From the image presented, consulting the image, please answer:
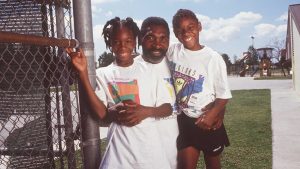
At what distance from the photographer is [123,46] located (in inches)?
91.7

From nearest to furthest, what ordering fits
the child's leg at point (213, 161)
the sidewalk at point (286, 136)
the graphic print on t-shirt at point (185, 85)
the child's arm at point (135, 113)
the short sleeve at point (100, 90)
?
the child's arm at point (135, 113) → the short sleeve at point (100, 90) → the graphic print on t-shirt at point (185, 85) → the child's leg at point (213, 161) → the sidewalk at point (286, 136)

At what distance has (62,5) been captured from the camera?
9.15 feet

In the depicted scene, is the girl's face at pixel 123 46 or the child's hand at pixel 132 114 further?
the girl's face at pixel 123 46

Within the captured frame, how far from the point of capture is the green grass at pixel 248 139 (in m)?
5.23

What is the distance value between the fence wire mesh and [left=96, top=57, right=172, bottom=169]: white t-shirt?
13.8 inches

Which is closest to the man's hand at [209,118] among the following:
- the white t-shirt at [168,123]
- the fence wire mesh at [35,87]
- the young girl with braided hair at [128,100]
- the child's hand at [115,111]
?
Answer: the white t-shirt at [168,123]

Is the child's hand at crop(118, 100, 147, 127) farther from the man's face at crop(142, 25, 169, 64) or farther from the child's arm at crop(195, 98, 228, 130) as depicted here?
the child's arm at crop(195, 98, 228, 130)

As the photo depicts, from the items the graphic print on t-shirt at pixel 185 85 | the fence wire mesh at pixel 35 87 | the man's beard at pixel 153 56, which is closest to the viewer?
the man's beard at pixel 153 56

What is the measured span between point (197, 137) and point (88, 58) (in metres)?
Result: 0.97

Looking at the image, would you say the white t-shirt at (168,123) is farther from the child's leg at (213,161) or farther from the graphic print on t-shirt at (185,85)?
the child's leg at (213,161)

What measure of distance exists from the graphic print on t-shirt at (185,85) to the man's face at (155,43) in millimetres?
201

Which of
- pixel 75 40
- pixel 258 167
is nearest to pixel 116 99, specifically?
pixel 75 40

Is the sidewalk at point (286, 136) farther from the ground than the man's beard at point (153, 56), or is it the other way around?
the man's beard at point (153, 56)

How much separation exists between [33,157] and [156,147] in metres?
1.18
